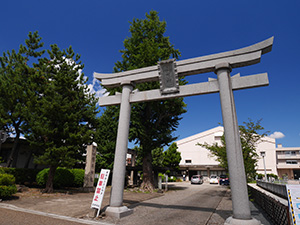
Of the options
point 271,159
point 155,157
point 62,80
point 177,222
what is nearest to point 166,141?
point 62,80

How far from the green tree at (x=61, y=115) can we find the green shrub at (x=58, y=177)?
225cm

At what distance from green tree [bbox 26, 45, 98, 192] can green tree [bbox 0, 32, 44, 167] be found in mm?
1481

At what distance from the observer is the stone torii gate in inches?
237

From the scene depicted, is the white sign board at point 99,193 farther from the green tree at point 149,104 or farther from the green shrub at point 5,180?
the green tree at point 149,104

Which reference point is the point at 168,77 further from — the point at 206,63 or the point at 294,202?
the point at 294,202

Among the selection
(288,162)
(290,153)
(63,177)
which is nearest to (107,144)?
(63,177)

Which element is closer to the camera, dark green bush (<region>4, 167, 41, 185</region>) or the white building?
dark green bush (<region>4, 167, 41, 185</region>)

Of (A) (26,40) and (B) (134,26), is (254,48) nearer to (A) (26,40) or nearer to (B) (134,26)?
(B) (134,26)

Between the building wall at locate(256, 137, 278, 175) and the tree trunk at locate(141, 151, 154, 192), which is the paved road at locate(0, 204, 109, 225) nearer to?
the tree trunk at locate(141, 151, 154, 192)

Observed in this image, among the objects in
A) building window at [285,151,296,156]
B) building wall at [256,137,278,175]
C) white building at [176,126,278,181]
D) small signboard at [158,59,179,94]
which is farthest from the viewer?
building window at [285,151,296,156]

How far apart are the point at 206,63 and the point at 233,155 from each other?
12.5 feet

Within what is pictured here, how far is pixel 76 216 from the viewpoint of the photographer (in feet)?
23.2

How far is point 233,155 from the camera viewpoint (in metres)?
6.23

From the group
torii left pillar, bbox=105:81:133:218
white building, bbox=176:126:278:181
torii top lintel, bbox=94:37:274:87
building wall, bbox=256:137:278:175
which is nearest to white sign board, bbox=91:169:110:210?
torii left pillar, bbox=105:81:133:218
